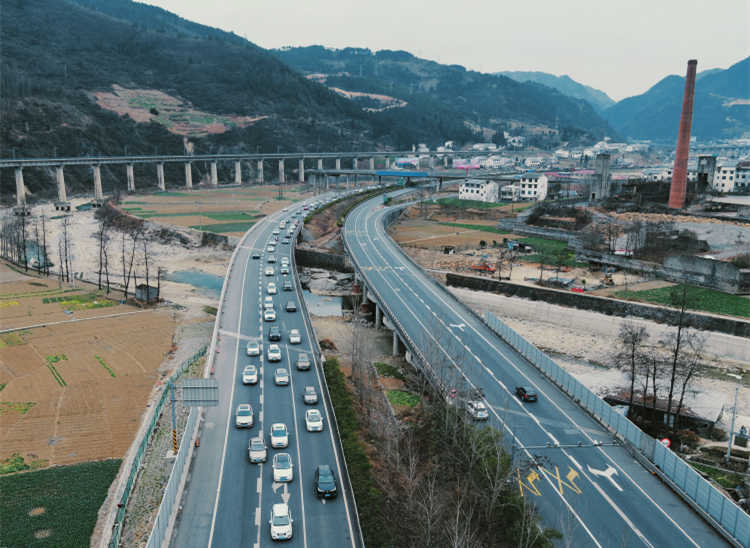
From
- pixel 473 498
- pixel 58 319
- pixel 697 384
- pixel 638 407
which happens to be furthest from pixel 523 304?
pixel 58 319

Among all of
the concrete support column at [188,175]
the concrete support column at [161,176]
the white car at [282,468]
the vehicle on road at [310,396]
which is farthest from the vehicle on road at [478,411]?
the concrete support column at [188,175]

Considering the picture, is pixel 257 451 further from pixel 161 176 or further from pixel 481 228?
pixel 161 176

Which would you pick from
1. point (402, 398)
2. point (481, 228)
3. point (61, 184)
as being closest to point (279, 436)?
point (402, 398)

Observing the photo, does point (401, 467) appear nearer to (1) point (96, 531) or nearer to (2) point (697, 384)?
(1) point (96, 531)

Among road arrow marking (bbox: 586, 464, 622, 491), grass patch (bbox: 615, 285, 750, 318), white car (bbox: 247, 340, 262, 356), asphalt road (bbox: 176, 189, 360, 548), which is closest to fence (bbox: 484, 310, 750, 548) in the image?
road arrow marking (bbox: 586, 464, 622, 491)

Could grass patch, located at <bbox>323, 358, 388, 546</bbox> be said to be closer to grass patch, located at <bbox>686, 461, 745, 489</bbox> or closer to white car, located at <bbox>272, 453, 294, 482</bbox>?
white car, located at <bbox>272, 453, 294, 482</bbox>

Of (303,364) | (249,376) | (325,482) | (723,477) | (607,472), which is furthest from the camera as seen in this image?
(303,364)
